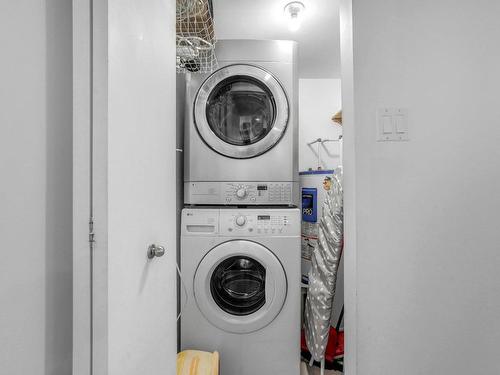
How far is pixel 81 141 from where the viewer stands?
45cm

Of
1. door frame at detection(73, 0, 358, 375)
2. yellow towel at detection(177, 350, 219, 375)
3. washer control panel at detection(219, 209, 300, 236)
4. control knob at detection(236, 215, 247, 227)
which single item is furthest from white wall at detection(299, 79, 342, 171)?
door frame at detection(73, 0, 358, 375)

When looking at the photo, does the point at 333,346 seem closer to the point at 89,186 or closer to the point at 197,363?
the point at 197,363

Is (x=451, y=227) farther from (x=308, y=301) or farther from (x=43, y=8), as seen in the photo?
(x=43, y=8)

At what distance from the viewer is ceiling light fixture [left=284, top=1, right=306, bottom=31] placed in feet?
4.38

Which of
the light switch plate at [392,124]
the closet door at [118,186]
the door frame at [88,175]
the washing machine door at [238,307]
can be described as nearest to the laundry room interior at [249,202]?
the washing machine door at [238,307]

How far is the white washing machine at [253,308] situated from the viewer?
4.12ft

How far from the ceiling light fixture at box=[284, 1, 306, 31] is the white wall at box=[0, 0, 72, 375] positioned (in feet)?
4.08

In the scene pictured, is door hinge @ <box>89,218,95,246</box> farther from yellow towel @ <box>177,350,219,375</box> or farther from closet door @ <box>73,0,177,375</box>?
yellow towel @ <box>177,350,219,375</box>

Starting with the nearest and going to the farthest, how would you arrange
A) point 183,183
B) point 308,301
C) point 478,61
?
point 478,61 < point 308,301 < point 183,183

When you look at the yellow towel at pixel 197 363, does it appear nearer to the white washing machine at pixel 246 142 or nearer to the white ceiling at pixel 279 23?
the white washing machine at pixel 246 142

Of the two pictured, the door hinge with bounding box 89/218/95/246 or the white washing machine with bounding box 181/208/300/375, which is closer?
the door hinge with bounding box 89/218/95/246

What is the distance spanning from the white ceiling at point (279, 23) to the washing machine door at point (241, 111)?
0.34m

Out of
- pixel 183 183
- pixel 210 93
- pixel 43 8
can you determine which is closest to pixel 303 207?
pixel 183 183

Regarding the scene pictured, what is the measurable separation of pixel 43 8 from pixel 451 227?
129 cm
